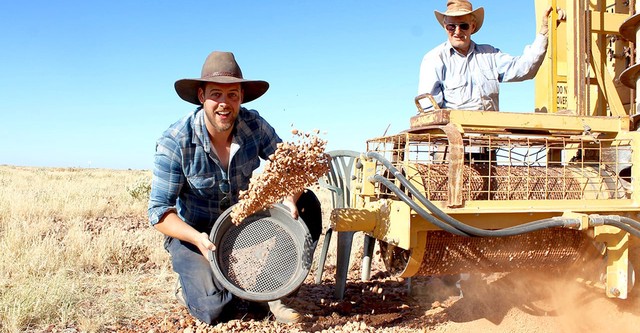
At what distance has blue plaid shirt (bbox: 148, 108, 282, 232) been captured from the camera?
3.75 m

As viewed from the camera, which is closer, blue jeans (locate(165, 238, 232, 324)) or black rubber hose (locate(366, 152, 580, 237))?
black rubber hose (locate(366, 152, 580, 237))

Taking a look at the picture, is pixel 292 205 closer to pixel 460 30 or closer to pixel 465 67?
pixel 465 67

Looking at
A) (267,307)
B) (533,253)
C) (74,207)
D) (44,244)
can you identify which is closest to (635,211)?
(533,253)

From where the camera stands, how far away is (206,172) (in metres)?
3.87

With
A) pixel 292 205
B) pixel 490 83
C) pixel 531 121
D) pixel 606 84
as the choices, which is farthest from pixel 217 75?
pixel 606 84

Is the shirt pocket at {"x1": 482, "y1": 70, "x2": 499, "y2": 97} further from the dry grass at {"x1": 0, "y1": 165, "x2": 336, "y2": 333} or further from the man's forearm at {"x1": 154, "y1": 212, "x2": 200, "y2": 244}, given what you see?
the man's forearm at {"x1": 154, "y1": 212, "x2": 200, "y2": 244}

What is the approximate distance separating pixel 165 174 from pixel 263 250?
89 cm

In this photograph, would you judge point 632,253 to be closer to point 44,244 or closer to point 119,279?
point 119,279

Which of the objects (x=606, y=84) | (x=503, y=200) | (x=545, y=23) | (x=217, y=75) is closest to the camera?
(x=503, y=200)

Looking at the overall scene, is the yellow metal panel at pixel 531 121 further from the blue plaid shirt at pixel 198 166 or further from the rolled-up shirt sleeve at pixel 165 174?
the rolled-up shirt sleeve at pixel 165 174

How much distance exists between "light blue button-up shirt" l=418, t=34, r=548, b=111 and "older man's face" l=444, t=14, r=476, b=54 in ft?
0.21

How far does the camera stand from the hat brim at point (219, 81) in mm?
3577

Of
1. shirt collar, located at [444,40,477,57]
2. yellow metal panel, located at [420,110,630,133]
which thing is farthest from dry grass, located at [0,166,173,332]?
shirt collar, located at [444,40,477,57]

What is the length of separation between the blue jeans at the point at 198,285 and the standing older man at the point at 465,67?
2.24 m
